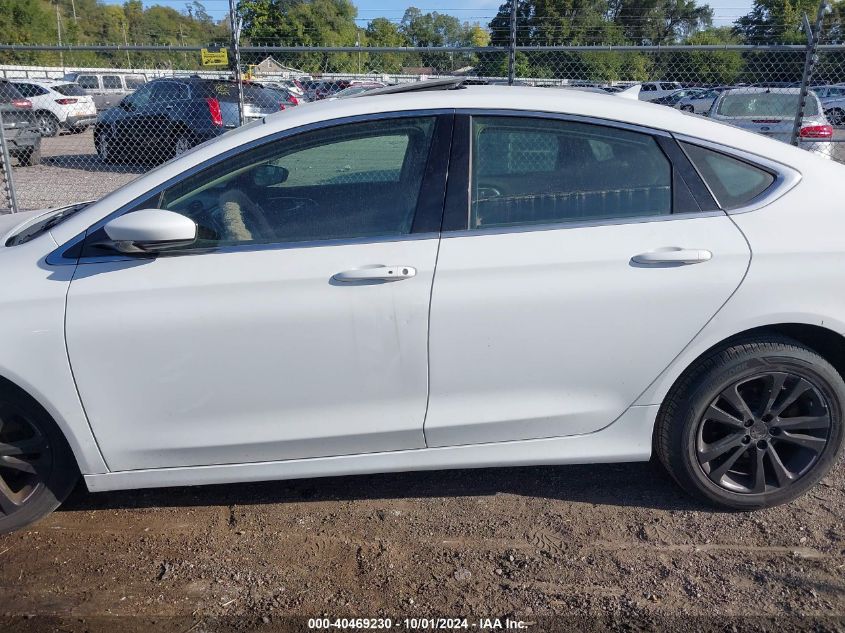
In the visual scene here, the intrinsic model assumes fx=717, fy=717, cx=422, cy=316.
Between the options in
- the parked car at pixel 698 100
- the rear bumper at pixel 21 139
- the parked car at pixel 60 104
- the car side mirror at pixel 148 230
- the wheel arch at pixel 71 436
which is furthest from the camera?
the parked car at pixel 698 100

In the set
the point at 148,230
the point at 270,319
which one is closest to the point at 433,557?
the point at 270,319

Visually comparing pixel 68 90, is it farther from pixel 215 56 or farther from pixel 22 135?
pixel 215 56

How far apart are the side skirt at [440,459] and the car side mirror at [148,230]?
0.90 metres

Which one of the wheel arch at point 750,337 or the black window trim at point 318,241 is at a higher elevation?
the black window trim at point 318,241

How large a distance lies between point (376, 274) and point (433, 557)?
1.14 meters

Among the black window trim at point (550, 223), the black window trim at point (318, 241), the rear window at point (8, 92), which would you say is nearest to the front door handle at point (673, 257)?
the black window trim at point (550, 223)

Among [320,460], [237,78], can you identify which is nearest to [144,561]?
[320,460]

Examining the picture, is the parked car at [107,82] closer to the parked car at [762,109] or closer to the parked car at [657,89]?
the parked car at [657,89]

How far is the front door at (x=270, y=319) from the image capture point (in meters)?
2.67

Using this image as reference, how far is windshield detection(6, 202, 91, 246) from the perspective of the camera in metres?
2.95

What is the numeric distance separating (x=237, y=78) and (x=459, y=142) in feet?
16.4

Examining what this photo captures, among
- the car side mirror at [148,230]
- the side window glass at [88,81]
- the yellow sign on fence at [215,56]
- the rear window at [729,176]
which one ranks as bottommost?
the car side mirror at [148,230]

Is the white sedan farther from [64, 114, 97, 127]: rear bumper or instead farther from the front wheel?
the front wheel

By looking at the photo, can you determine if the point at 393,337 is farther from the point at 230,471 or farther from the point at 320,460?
the point at 230,471
